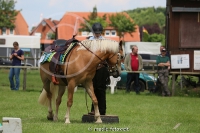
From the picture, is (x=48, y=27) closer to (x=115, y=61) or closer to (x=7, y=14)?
(x=115, y=61)

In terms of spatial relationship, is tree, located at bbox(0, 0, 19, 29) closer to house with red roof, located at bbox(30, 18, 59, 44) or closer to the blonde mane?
house with red roof, located at bbox(30, 18, 59, 44)

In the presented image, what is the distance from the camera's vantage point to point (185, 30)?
2270cm

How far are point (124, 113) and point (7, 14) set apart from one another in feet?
150

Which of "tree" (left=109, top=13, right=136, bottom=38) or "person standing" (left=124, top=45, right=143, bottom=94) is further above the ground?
"tree" (left=109, top=13, right=136, bottom=38)

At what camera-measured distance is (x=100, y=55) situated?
37.9 ft

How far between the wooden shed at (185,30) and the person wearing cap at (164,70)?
1384 millimetres

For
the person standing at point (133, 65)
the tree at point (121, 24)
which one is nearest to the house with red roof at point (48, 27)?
the person standing at point (133, 65)

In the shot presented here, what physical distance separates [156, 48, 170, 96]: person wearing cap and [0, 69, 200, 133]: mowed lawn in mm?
453

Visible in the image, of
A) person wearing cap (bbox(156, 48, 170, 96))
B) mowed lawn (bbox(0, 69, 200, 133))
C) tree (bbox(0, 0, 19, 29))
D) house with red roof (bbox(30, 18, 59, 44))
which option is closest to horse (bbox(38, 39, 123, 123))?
mowed lawn (bbox(0, 69, 200, 133))

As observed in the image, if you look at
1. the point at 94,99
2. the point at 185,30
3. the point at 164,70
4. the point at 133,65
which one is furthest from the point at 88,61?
the point at 185,30

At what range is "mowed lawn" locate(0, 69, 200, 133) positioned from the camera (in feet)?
34.0

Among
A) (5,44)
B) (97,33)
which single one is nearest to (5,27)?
(5,44)

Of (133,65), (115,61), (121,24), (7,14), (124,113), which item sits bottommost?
(124,113)

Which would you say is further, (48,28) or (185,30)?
(185,30)
